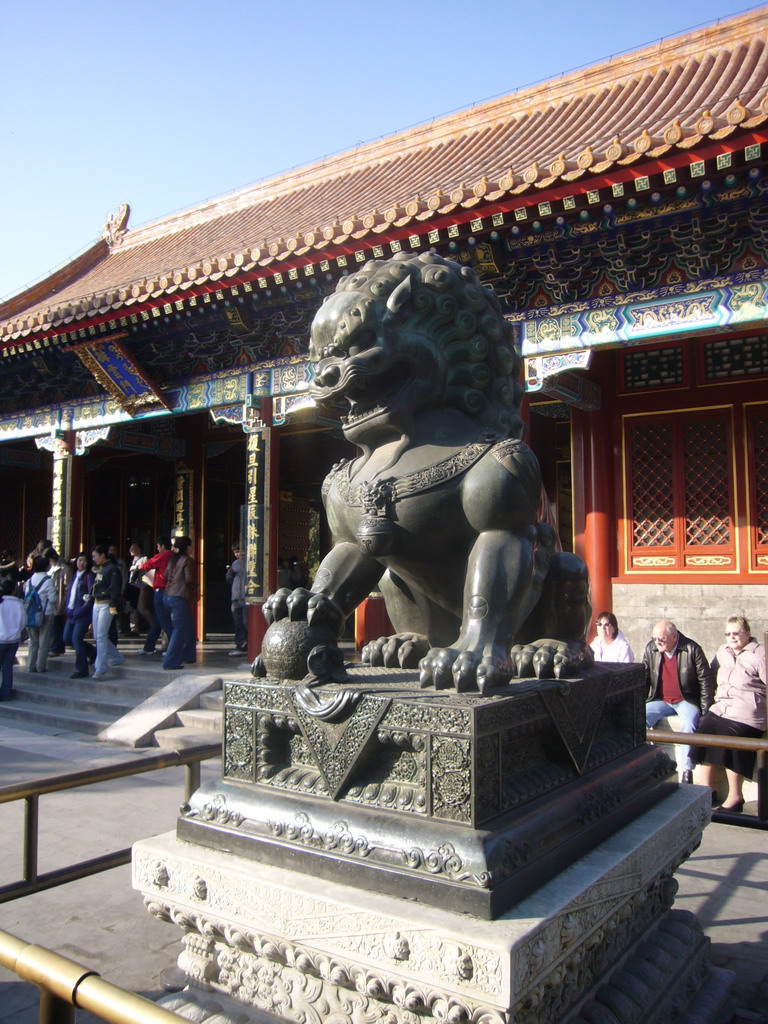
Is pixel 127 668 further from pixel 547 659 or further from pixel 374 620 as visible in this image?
pixel 547 659

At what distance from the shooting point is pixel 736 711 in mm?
4172

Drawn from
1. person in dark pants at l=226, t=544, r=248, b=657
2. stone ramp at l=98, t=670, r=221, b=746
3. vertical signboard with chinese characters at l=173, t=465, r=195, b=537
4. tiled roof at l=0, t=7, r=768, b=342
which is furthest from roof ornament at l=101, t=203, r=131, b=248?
stone ramp at l=98, t=670, r=221, b=746

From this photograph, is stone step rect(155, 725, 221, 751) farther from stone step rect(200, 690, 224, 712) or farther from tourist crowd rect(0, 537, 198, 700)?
tourist crowd rect(0, 537, 198, 700)

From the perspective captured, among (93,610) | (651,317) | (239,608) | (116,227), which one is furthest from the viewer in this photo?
(116,227)

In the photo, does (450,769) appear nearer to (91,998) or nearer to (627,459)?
(91,998)

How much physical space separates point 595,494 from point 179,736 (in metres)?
4.30

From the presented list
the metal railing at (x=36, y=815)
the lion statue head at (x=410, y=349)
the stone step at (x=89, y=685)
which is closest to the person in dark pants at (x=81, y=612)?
the stone step at (x=89, y=685)

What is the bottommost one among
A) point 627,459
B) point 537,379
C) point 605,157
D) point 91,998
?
point 91,998

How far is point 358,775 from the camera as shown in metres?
1.61

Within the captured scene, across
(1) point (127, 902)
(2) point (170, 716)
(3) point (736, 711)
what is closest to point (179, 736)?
(2) point (170, 716)

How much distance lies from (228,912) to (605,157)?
4580 millimetres

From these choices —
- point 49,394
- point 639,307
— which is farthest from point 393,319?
point 49,394

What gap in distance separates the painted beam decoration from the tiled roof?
3.73 feet

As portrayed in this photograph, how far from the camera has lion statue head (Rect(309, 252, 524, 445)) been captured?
1816mm
